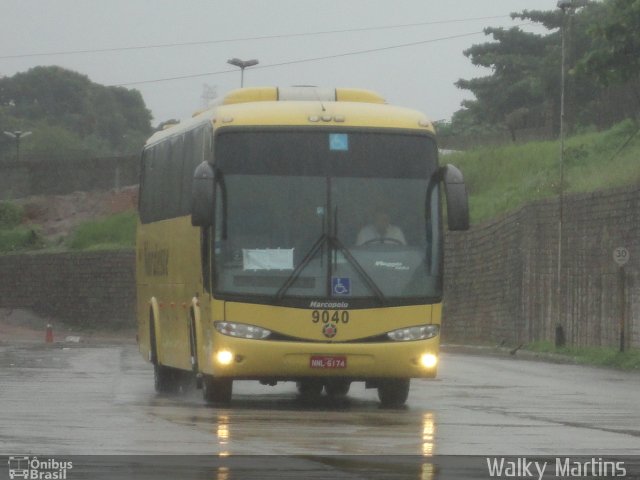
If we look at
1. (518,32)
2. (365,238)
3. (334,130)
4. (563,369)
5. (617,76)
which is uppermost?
(518,32)

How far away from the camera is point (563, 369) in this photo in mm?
30750

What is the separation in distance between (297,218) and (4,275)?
6027cm

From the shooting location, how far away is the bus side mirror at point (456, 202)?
17719mm

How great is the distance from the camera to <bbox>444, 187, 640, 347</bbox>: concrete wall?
120 ft

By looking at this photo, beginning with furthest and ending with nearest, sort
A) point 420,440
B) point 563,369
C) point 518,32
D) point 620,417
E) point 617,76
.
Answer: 1. point 518,32
2. point 617,76
3. point 563,369
4. point 620,417
5. point 420,440

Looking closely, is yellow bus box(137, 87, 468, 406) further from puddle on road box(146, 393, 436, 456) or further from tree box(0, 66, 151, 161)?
tree box(0, 66, 151, 161)

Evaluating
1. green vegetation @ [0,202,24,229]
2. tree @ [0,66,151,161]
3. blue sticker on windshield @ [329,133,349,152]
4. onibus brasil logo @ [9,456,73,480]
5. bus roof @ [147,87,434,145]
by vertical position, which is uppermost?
tree @ [0,66,151,161]

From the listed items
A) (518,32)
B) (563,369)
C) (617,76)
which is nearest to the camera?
(563,369)

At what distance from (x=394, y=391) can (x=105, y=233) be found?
220 ft

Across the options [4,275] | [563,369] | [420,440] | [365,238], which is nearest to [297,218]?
[365,238]

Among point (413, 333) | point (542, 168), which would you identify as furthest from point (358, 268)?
point (542, 168)

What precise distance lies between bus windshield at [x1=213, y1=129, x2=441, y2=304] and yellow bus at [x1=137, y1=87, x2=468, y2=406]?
0.01m

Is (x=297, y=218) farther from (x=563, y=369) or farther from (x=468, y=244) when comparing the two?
(x=468, y=244)

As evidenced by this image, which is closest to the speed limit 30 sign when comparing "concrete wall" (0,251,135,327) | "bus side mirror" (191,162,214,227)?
"bus side mirror" (191,162,214,227)
